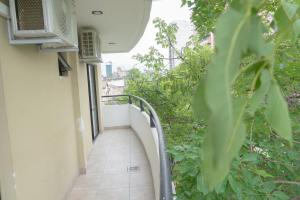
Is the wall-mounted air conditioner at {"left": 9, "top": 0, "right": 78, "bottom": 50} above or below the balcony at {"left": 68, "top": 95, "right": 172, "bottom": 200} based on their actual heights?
above

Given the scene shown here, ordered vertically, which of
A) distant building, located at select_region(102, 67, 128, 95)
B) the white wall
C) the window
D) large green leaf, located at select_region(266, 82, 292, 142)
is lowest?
the white wall

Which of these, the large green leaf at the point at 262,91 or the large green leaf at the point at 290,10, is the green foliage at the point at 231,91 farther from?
the large green leaf at the point at 290,10

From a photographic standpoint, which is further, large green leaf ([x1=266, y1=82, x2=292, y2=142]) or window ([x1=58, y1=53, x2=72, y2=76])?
window ([x1=58, y1=53, x2=72, y2=76])

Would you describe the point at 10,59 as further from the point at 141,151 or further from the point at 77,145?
the point at 141,151

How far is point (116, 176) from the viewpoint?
4.07 m

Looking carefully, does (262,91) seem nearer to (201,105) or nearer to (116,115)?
(201,105)

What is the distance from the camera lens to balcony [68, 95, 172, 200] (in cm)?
287

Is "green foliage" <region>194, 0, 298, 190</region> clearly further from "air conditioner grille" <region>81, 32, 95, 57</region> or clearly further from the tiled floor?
"air conditioner grille" <region>81, 32, 95, 57</region>

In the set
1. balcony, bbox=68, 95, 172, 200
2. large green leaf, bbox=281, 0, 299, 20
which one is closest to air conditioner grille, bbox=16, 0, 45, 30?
balcony, bbox=68, 95, 172, 200

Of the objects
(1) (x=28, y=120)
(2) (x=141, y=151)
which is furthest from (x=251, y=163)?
(2) (x=141, y=151)

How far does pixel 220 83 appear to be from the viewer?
9.3 inches

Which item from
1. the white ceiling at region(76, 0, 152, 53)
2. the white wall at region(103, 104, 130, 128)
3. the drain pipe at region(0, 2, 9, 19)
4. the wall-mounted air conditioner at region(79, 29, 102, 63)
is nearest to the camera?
the drain pipe at region(0, 2, 9, 19)

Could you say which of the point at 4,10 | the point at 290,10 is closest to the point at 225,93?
the point at 290,10

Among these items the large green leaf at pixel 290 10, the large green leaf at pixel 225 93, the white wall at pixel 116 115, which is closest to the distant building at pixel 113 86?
the white wall at pixel 116 115
